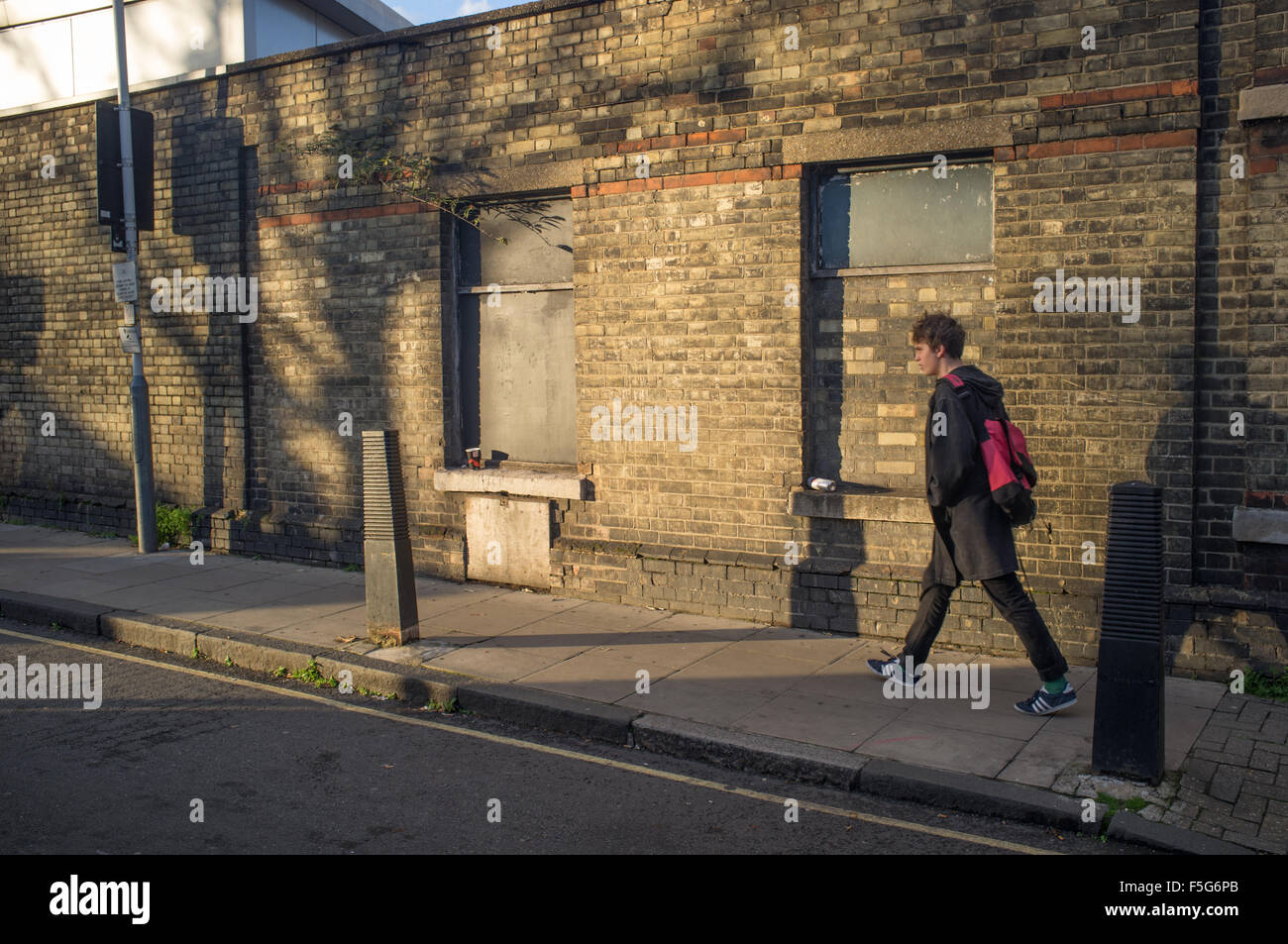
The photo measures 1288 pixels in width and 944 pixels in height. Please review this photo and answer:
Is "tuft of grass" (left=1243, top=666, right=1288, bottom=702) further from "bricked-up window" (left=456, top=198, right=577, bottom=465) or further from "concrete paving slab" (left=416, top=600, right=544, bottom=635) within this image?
"bricked-up window" (left=456, top=198, right=577, bottom=465)

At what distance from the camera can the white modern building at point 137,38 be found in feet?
44.4

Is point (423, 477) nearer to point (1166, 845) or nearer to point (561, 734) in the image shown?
point (561, 734)

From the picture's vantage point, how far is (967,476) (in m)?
5.93

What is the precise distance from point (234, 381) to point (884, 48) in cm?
684

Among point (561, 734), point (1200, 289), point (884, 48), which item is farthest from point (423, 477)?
point (1200, 289)

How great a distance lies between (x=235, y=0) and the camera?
43.7ft

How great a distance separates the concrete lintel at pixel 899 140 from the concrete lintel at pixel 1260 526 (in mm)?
2787

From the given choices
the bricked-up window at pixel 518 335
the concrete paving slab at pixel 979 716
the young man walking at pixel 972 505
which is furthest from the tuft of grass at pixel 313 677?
the young man walking at pixel 972 505

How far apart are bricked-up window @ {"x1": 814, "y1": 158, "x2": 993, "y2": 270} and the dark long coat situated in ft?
6.18

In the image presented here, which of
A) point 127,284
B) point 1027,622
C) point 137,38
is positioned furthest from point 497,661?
point 137,38

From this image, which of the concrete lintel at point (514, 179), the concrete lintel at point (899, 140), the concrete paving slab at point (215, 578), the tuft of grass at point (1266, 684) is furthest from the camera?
the concrete paving slab at point (215, 578)

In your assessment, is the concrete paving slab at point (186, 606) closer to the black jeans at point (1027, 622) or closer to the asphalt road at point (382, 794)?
the asphalt road at point (382, 794)

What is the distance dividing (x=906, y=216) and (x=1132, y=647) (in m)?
3.75

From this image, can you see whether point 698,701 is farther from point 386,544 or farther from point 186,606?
point 186,606
